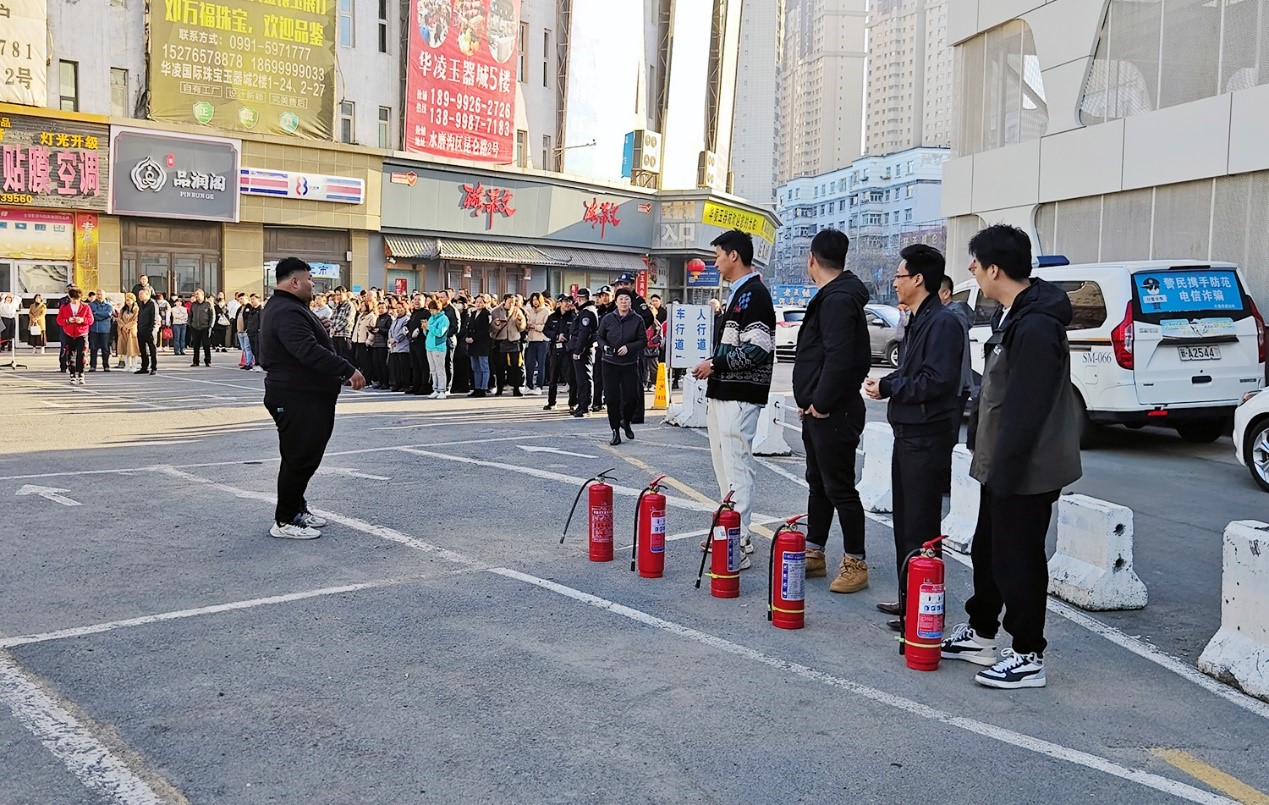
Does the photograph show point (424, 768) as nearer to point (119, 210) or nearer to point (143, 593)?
point (143, 593)

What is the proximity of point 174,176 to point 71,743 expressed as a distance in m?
30.2

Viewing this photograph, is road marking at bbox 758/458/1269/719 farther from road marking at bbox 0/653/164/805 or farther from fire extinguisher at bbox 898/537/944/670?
road marking at bbox 0/653/164/805

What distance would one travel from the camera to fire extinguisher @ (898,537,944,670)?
17.3 ft

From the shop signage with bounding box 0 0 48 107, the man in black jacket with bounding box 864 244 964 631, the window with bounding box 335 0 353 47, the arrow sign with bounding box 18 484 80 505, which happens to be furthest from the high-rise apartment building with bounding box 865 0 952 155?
the man in black jacket with bounding box 864 244 964 631

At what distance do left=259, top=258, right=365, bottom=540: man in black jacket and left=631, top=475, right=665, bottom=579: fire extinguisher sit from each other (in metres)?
2.39

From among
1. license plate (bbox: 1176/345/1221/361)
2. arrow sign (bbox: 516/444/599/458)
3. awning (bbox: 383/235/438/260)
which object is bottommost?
arrow sign (bbox: 516/444/599/458)

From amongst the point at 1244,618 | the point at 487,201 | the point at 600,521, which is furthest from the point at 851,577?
the point at 487,201

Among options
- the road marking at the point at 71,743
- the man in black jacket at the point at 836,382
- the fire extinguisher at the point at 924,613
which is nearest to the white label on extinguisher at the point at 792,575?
the fire extinguisher at the point at 924,613

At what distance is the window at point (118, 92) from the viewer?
3062 centimetres

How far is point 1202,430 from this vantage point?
13703 millimetres

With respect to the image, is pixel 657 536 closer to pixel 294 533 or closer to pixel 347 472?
pixel 294 533

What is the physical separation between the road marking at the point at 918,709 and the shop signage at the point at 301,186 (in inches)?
1158

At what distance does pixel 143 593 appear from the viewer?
6.45 metres

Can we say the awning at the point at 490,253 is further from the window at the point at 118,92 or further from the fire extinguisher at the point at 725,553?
the fire extinguisher at the point at 725,553
